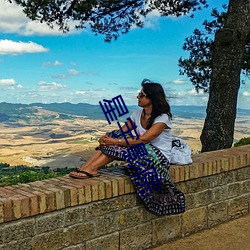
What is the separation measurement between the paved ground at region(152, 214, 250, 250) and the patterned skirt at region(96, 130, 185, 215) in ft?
1.10

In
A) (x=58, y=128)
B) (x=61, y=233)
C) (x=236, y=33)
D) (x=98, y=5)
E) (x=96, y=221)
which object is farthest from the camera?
(x=58, y=128)

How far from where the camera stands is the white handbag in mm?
3893

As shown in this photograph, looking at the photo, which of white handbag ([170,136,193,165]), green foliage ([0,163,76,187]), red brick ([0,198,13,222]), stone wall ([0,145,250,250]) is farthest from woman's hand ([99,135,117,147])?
green foliage ([0,163,76,187])

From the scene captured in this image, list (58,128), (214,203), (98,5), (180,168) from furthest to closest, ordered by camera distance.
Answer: (58,128)
(98,5)
(214,203)
(180,168)

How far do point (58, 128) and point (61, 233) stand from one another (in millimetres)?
28178

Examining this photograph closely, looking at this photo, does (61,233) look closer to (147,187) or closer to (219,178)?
(147,187)

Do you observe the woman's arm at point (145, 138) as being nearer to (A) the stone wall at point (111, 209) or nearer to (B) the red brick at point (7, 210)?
(A) the stone wall at point (111, 209)

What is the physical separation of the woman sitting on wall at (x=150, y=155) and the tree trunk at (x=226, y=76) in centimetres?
331

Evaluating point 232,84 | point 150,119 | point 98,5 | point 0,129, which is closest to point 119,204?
point 150,119

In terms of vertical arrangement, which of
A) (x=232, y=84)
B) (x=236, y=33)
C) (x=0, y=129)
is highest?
(x=236, y=33)

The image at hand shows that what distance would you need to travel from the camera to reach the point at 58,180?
3.34m

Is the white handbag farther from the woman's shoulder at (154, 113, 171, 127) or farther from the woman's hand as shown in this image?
the woman's hand

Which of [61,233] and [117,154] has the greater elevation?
[117,154]

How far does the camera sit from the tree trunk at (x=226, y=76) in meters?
6.68
